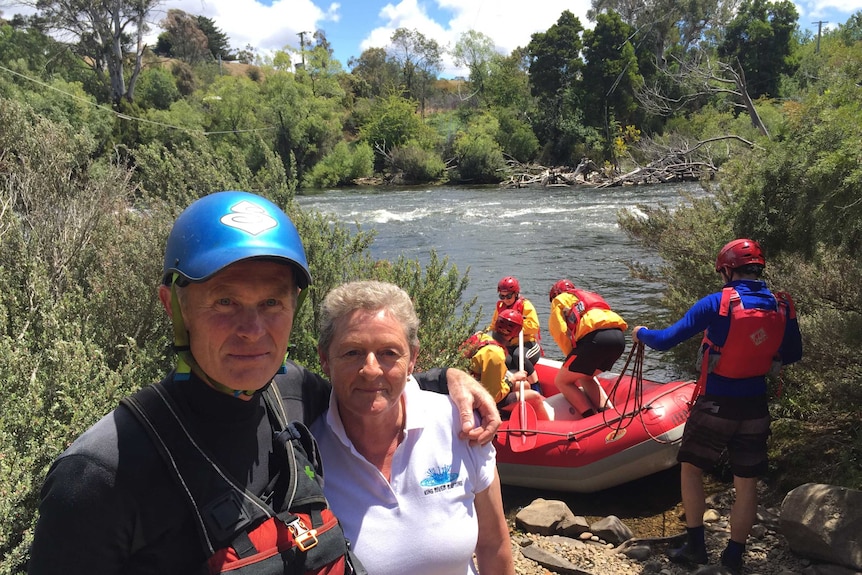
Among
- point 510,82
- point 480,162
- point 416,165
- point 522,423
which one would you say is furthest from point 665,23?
point 522,423

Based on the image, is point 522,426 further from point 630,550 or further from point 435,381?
point 435,381

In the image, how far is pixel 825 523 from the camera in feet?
13.6

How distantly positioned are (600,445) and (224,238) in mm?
5242

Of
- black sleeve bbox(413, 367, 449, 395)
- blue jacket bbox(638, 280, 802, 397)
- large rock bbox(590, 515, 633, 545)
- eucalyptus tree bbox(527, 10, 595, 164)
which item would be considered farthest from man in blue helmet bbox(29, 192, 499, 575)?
eucalyptus tree bbox(527, 10, 595, 164)

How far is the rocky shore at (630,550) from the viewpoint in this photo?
4.42 meters

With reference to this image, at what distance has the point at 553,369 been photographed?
310 inches

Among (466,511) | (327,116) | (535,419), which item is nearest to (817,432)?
(535,419)

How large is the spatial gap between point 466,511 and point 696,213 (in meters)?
7.97

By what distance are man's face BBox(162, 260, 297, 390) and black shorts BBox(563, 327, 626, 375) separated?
5367mm

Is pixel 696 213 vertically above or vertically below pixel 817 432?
above

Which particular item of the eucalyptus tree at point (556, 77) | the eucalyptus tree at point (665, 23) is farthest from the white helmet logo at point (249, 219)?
the eucalyptus tree at point (665, 23)

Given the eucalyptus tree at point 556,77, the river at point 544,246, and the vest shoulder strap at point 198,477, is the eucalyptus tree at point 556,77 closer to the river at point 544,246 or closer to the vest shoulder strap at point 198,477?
the river at point 544,246

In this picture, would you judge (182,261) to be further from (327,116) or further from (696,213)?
(327,116)

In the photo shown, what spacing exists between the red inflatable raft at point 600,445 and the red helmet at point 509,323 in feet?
4.08
